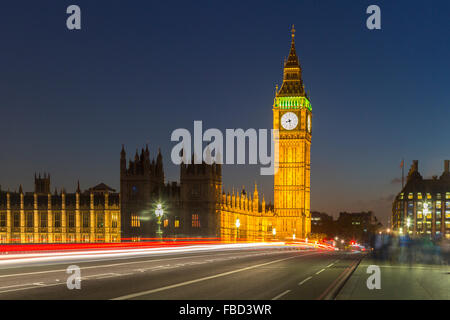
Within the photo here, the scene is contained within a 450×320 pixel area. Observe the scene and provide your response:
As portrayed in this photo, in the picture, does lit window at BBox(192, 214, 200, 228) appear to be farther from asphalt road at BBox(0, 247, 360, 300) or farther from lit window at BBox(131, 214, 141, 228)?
asphalt road at BBox(0, 247, 360, 300)

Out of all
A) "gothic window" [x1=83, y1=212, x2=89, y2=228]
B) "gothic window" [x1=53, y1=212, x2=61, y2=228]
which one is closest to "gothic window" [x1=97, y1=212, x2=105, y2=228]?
"gothic window" [x1=83, y1=212, x2=89, y2=228]

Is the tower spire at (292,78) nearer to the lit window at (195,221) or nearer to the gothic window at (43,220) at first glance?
the lit window at (195,221)

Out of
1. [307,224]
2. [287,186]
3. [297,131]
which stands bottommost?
[307,224]

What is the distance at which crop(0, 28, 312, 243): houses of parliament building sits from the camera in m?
97.2

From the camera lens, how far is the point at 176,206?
97.8m

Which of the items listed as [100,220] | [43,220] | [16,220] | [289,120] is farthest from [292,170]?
[16,220]

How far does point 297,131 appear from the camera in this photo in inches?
5315

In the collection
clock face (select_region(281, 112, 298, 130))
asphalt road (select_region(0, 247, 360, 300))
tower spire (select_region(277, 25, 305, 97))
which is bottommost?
asphalt road (select_region(0, 247, 360, 300))

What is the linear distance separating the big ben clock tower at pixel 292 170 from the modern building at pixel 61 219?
41.0m

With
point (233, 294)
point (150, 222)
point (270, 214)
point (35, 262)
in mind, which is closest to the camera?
point (233, 294)

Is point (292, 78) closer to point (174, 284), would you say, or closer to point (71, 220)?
point (71, 220)
